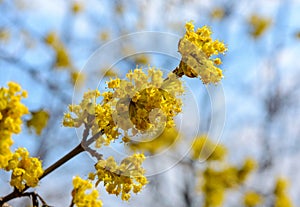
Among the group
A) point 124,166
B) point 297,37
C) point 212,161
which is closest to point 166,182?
point 212,161

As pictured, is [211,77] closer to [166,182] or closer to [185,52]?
[185,52]

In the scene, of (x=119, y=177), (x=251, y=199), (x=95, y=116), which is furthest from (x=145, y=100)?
(x=251, y=199)

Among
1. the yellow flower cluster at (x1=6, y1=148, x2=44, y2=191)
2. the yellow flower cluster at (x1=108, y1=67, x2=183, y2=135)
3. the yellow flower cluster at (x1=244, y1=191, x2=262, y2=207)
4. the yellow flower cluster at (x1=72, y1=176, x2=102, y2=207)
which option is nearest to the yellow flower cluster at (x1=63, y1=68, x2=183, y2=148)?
the yellow flower cluster at (x1=108, y1=67, x2=183, y2=135)

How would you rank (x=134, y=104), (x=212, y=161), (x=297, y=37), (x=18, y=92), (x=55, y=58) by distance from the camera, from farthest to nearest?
1. (x=297, y=37)
2. (x=55, y=58)
3. (x=212, y=161)
4. (x=134, y=104)
5. (x=18, y=92)

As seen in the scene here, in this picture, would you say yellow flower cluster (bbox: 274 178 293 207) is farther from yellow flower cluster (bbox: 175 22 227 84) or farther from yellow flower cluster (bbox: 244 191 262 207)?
yellow flower cluster (bbox: 175 22 227 84)

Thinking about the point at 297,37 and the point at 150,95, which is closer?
the point at 150,95

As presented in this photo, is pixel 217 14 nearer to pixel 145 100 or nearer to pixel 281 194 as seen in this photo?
pixel 281 194

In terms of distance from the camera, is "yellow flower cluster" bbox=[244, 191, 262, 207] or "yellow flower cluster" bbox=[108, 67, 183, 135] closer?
"yellow flower cluster" bbox=[108, 67, 183, 135]
